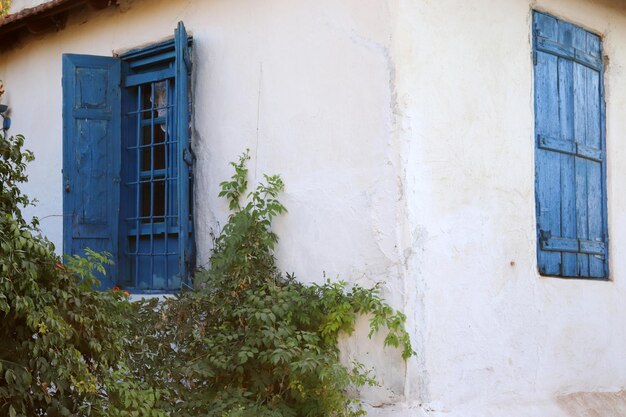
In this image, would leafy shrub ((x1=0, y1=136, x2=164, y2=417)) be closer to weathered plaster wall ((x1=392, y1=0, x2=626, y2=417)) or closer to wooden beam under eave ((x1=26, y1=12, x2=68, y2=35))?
weathered plaster wall ((x1=392, y1=0, x2=626, y2=417))

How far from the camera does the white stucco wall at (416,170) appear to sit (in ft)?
19.9

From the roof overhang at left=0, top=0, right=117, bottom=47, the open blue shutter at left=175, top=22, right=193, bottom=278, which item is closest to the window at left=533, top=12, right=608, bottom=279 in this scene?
the open blue shutter at left=175, top=22, right=193, bottom=278

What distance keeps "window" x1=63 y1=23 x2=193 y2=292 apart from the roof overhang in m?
0.50

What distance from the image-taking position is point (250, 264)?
6.31m

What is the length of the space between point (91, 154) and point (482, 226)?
322 cm

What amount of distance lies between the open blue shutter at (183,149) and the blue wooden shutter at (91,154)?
87cm

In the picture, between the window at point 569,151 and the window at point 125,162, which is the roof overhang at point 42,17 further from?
the window at point 569,151

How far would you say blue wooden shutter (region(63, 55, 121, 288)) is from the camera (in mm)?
7629

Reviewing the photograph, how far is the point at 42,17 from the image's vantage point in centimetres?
830

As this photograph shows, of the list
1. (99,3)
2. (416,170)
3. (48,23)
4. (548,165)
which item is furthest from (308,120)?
(48,23)

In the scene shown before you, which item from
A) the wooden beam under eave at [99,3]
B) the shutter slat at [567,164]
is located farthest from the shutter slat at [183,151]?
the shutter slat at [567,164]

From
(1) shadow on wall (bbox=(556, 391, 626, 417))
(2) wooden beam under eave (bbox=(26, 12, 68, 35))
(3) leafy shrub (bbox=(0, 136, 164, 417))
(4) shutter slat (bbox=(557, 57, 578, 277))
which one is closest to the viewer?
(3) leafy shrub (bbox=(0, 136, 164, 417))

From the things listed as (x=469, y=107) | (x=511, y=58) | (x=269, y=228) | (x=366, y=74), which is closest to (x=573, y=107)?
(x=511, y=58)

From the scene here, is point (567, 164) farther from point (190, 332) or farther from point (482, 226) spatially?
point (190, 332)
